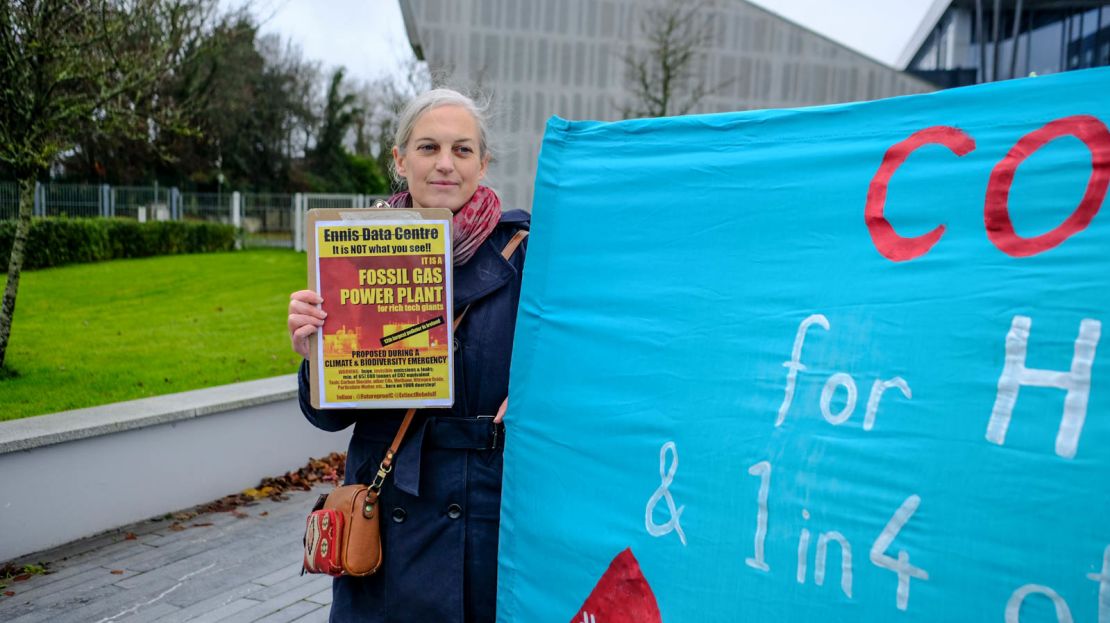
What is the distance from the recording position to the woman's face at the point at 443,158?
82.0 inches

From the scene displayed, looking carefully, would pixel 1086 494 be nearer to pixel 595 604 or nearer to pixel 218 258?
pixel 595 604

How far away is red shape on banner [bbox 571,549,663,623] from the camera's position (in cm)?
168

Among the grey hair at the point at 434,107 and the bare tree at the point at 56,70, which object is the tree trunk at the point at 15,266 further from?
the grey hair at the point at 434,107

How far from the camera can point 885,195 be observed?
5.02 feet

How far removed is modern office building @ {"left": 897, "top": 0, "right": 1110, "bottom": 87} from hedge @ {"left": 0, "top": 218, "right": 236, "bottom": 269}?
18.4 meters

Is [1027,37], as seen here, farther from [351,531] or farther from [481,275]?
[351,531]

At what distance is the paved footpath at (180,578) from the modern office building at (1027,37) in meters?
20.0

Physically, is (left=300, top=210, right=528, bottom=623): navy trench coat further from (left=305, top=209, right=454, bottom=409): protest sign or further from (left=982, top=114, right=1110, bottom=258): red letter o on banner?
(left=982, top=114, right=1110, bottom=258): red letter o on banner

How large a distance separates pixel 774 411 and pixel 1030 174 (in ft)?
1.85

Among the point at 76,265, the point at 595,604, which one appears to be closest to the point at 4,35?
the point at 595,604

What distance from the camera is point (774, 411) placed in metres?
1.57

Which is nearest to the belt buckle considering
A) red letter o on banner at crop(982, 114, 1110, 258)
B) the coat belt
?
the coat belt

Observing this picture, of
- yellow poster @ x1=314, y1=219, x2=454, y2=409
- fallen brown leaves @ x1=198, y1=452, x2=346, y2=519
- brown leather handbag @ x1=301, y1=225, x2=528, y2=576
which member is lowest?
fallen brown leaves @ x1=198, y1=452, x2=346, y2=519

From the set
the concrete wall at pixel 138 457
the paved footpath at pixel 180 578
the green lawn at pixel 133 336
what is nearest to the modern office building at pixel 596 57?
the green lawn at pixel 133 336
